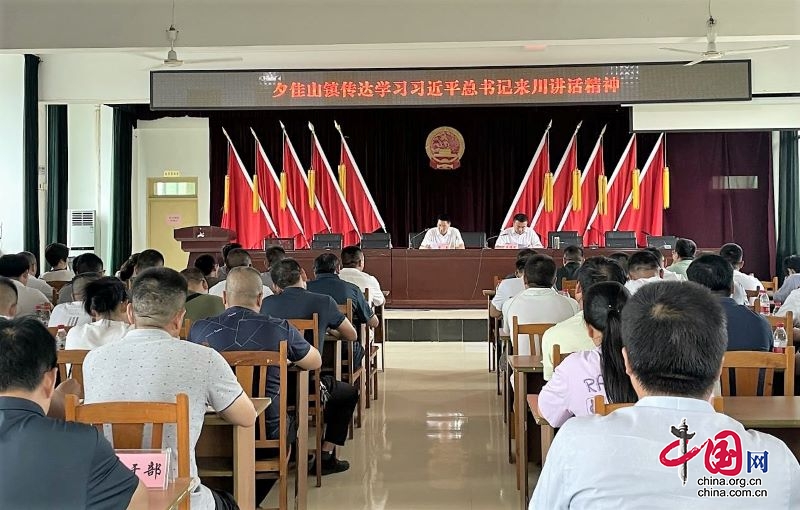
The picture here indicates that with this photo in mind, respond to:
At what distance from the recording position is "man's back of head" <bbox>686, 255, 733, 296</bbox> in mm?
3471

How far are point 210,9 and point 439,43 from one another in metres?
1.91

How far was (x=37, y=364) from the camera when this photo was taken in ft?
5.28

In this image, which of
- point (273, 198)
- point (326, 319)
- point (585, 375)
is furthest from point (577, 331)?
point (273, 198)

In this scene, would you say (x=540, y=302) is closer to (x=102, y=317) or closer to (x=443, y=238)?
(x=102, y=317)

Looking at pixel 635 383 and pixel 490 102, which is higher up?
pixel 490 102

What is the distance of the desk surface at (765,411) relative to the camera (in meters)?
2.14

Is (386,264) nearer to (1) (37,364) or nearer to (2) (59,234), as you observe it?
(2) (59,234)

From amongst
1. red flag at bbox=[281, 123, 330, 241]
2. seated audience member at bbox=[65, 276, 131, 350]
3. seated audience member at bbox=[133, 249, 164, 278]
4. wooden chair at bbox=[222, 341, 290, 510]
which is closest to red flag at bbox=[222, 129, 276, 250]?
red flag at bbox=[281, 123, 330, 241]

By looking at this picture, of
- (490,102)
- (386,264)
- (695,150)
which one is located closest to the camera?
(490,102)

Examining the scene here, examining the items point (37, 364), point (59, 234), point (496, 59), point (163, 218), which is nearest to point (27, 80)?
point (59, 234)

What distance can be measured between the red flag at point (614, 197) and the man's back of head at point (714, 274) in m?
7.92

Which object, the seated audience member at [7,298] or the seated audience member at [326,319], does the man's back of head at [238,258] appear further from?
the seated audience member at [7,298]

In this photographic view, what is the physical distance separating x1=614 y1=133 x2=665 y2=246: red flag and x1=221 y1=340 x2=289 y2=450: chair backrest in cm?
920

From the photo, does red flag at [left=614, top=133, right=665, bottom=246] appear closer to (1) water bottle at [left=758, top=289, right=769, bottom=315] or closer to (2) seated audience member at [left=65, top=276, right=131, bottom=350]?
(1) water bottle at [left=758, top=289, right=769, bottom=315]
